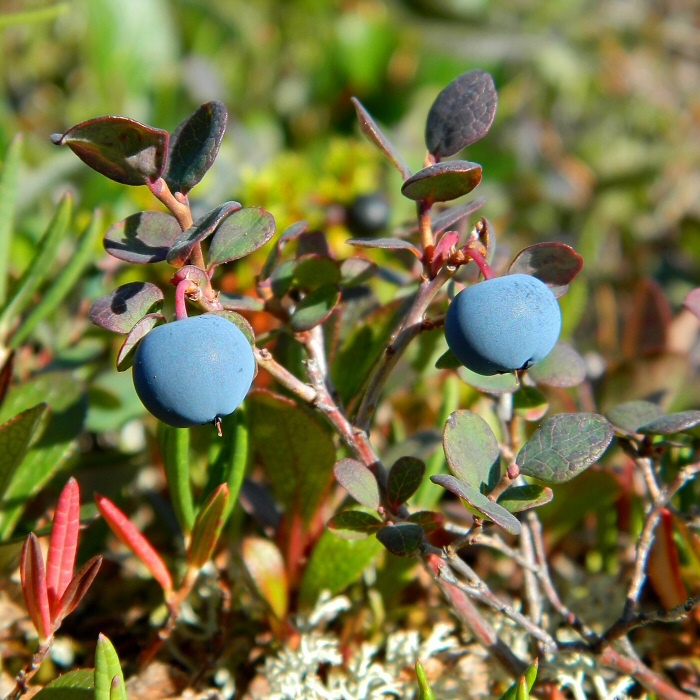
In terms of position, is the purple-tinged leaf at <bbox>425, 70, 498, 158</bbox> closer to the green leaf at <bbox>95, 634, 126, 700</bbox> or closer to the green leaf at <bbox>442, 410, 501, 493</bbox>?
the green leaf at <bbox>442, 410, 501, 493</bbox>

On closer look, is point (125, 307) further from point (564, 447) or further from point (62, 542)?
point (564, 447)

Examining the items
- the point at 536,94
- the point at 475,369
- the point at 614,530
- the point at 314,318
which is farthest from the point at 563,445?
the point at 536,94

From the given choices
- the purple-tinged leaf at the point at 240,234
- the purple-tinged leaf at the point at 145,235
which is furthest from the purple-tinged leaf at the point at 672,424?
the purple-tinged leaf at the point at 145,235

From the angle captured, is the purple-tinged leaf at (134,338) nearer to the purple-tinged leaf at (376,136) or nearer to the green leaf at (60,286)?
the purple-tinged leaf at (376,136)

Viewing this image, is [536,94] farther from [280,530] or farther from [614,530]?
[280,530]

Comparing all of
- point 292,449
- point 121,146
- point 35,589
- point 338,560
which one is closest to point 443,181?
point 121,146

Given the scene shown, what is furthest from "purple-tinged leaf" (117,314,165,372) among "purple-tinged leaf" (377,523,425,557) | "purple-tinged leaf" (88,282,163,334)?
"purple-tinged leaf" (377,523,425,557)
